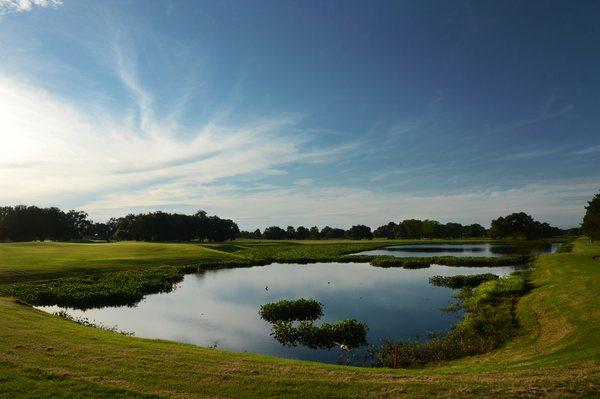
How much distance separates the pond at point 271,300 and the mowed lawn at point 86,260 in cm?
1526

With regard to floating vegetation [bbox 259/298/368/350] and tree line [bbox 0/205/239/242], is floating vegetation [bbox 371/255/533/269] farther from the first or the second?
tree line [bbox 0/205/239/242]

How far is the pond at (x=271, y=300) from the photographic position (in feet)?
109

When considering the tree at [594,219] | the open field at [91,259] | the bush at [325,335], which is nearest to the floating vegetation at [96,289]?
the open field at [91,259]

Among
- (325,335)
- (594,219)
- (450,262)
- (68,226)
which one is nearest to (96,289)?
(325,335)

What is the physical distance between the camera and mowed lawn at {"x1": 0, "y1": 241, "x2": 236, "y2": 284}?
196 feet

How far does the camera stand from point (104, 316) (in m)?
41.9

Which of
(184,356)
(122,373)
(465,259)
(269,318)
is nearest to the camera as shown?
(122,373)

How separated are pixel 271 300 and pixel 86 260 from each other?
44.8 metres

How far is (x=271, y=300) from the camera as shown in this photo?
50.0 m

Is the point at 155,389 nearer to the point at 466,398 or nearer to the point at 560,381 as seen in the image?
the point at 466,398

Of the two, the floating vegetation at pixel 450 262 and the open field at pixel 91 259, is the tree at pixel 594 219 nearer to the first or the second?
the floating vegetation at pixel 450 262

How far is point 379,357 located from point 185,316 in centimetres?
2277

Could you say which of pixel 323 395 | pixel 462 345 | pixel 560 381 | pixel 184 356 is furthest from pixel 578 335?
pixel 184 356

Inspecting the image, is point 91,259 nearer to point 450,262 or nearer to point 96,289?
point 96,289
